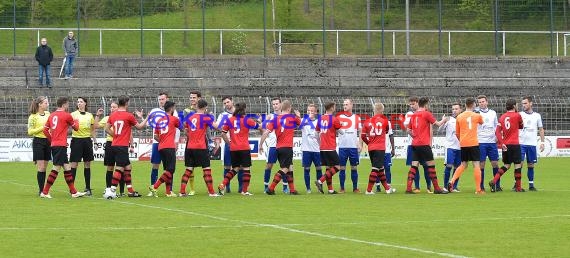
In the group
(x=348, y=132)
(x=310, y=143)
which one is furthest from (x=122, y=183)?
(x=348, y=132)

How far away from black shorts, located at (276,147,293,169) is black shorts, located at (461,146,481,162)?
3.80 m

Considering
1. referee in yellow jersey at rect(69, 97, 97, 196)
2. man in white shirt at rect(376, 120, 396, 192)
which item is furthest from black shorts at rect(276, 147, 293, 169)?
referee in yellow jersey at rect(69, 97, 97, 196)

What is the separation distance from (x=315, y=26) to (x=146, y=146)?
14741 mm

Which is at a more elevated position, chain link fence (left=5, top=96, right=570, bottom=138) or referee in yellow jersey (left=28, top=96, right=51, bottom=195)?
chain link fence (left=5, top=96, right=570, bottom=138)

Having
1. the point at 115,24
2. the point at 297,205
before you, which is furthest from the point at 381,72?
the point at 297,205

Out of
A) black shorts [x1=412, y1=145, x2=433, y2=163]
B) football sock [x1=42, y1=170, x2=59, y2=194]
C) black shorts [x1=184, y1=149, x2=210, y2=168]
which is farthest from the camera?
black shorts [x1=412, y1=145, x2=433, y2=163]

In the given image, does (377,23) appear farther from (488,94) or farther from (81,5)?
(81,5)

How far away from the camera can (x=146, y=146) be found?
40.4m

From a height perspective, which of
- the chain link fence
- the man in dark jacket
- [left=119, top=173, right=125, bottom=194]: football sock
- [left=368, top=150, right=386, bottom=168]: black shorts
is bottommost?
[left=119, top=173, right=125, bottom=194]: football sock

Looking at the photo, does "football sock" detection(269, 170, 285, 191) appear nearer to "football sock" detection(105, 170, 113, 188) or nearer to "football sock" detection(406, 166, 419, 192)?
"football sock" detection(406, 166, 419, 192)

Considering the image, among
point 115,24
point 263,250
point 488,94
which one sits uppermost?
point 115,24

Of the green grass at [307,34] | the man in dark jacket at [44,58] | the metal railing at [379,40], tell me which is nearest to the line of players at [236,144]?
the man in dark jacket at [44,58]

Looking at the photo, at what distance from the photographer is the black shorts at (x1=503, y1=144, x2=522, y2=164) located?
80.0ft

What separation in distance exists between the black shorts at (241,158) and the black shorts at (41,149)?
395 cm
